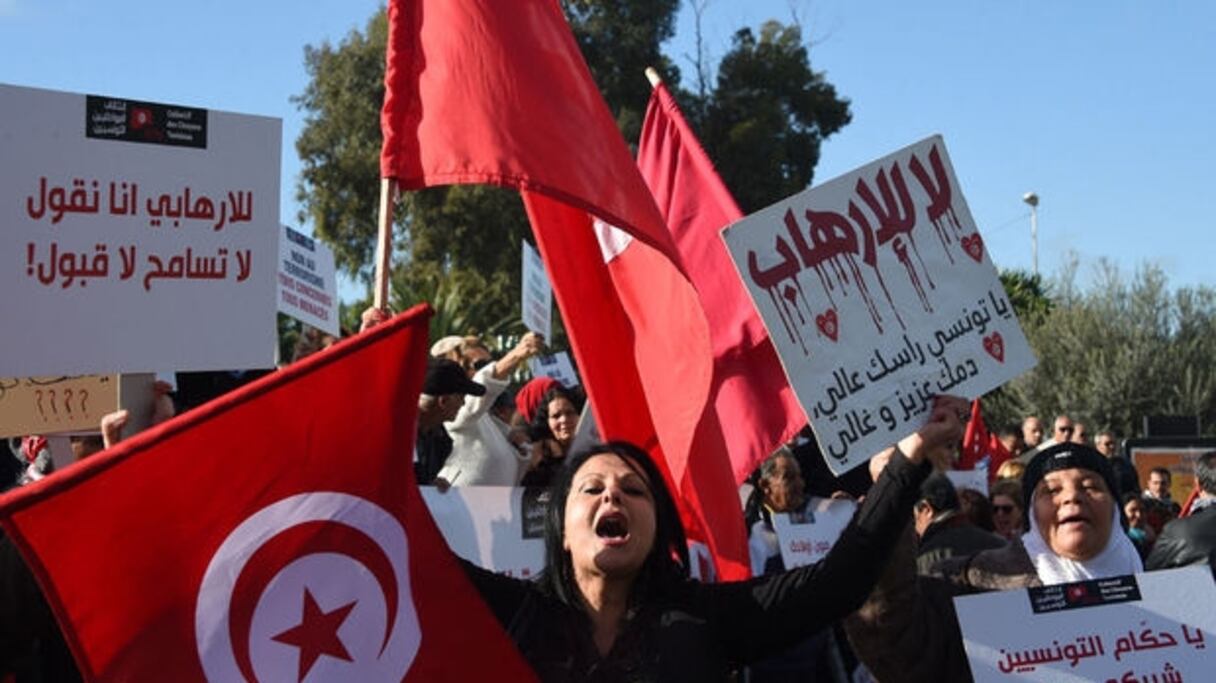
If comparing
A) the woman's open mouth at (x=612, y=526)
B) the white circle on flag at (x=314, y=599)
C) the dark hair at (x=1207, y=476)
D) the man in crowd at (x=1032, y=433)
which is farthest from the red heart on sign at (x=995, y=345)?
the man in crowd at (x=1032, y=433)

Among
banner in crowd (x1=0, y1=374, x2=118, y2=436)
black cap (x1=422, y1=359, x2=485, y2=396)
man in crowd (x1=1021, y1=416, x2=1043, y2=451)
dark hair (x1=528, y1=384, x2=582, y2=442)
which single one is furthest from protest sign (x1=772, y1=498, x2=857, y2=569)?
man in crowd (x1=1021, y1=416, x2=1043, y2=451)

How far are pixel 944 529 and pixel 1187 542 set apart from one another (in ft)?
6.76

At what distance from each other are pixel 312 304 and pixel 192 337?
3858 mm

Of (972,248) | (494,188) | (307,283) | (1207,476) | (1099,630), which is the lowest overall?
(1099,630)

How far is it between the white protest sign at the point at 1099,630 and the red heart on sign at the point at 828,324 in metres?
1.10

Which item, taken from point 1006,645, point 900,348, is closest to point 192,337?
point 900,348

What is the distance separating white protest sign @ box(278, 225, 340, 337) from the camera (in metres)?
8.05

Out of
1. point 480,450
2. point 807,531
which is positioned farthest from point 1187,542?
point 480,450

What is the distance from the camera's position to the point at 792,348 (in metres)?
4.41

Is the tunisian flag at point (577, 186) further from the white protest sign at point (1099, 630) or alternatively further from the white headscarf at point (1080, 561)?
the white protest sign at point (1099, 630)

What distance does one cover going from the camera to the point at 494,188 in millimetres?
31875

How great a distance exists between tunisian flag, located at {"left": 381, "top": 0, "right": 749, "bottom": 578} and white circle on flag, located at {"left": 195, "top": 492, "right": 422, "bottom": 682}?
1146 mm

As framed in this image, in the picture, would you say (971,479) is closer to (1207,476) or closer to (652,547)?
(1207,476)

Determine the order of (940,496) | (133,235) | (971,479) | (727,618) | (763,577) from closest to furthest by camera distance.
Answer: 1. (727,618)
2. (763,577)
3. (133,235)
4. (940,496)
5. (971,479)
